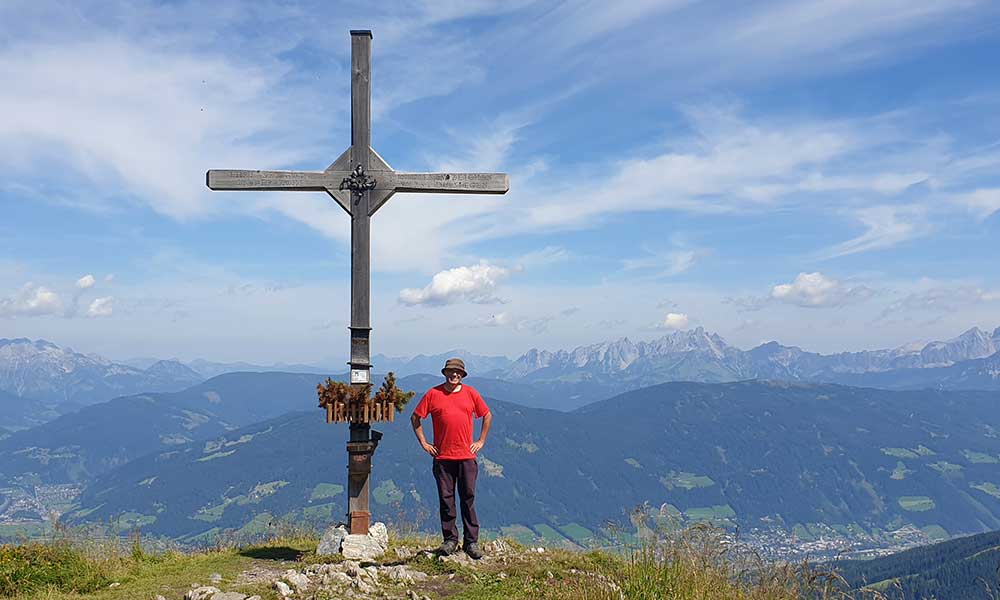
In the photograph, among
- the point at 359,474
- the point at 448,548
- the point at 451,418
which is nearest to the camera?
the point at 448,548

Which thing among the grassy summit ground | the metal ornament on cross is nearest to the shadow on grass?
the grassy summit ground

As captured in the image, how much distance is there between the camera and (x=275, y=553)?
35.4 ft

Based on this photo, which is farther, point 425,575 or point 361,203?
point 361,203

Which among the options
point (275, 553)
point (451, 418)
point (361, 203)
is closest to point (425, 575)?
point (451, 418)

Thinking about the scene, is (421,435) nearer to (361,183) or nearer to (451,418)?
(451,418)

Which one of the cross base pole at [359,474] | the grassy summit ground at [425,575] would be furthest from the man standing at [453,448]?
the cross base pole at [359,474]

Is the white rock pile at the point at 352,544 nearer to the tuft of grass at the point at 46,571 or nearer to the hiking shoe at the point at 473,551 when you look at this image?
the hiking shoe at the point at 473,551

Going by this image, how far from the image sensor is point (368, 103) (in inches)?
431

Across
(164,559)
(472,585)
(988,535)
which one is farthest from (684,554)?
(988,535)

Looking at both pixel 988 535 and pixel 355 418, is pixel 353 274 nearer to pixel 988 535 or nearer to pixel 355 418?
pixel 355 418

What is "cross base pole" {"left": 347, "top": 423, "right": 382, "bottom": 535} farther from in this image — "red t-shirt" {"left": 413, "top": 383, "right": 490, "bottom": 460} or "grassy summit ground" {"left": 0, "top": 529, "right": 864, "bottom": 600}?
"red t-shirt" {"left": 413, "top": 383, "right": 490, "bottom": 460}

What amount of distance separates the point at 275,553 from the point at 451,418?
367cm

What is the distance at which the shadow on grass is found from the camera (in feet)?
34.2

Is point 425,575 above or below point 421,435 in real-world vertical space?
below
